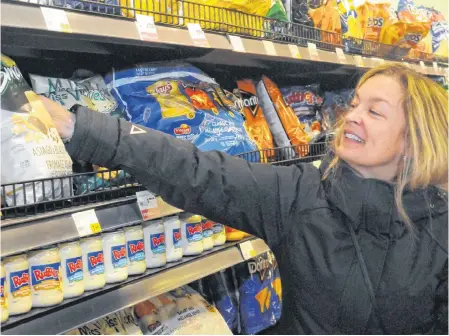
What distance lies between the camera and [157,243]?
4.77ft

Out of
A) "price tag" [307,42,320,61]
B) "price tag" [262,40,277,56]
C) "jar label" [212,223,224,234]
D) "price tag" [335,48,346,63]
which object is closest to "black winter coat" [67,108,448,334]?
"jar label" [212,223,224,234]

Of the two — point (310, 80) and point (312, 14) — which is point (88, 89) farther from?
point (310, 80)

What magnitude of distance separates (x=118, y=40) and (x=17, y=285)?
2.23 feet

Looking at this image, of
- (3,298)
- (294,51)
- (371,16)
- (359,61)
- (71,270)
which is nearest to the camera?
(3,298)

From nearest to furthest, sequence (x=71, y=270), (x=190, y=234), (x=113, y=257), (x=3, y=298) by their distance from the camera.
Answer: (x=3, y=298) < (x=71, y=270) < (x=113, y=257) < (x=190, y=234)

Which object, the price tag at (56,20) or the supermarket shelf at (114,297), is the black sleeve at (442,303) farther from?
the price tag at (56,20)

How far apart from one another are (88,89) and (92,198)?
16.0 inches

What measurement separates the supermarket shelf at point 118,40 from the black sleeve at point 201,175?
24cm

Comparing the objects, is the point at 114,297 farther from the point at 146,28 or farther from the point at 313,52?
the point at 313,52

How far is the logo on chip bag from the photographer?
5.16ft

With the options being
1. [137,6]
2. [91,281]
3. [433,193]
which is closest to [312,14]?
[137,6]

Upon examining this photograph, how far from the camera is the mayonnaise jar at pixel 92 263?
1264 mm

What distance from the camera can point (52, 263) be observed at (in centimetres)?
118

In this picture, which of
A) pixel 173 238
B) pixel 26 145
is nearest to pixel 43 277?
pixel 26 145
